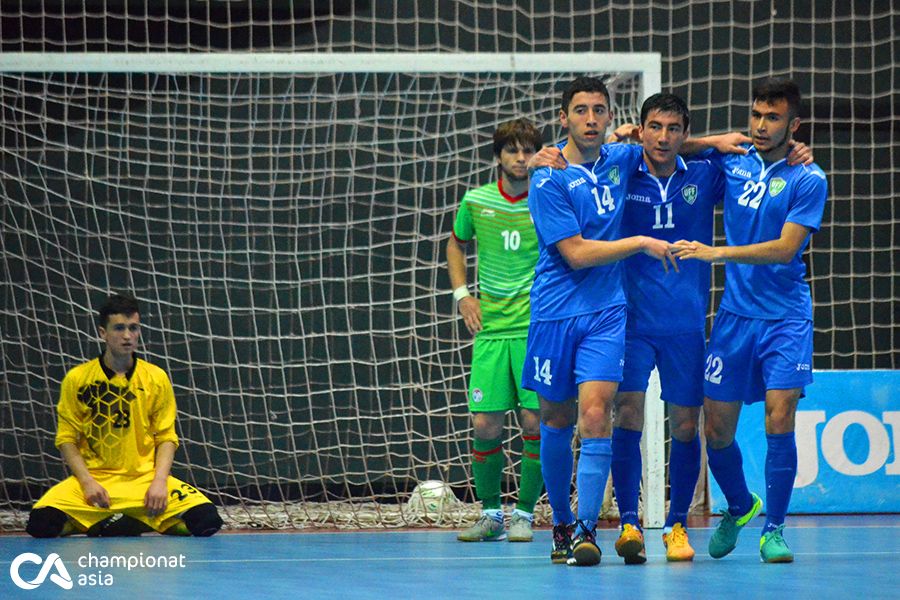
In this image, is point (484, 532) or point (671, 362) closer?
point (671, 362)

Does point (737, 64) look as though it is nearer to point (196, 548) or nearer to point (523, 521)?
point (523, 521)

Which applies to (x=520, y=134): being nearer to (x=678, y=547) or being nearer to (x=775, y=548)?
(x=678, y=547)

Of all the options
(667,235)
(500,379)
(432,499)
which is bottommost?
(432,499)

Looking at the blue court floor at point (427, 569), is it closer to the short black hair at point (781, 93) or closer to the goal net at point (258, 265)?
the short black hair at point (781, 93)

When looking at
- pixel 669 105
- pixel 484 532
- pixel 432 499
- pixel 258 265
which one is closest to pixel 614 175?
pixel 669 105

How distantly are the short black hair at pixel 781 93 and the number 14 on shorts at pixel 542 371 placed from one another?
124 centimetres

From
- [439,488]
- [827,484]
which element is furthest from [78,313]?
[827,484]

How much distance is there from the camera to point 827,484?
7238mm

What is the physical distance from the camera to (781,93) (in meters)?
4.69

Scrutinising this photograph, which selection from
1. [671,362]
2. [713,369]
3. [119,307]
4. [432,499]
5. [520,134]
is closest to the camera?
[713,369]

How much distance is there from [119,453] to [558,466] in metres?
2.58

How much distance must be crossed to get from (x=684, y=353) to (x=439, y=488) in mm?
2685

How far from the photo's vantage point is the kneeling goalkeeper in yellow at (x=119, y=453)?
6.32m

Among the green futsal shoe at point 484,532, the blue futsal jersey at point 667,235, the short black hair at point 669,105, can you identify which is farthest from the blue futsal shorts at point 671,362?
the green futsal shoe at point 484,532
